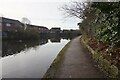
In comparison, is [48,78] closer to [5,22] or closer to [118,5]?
[118,5]

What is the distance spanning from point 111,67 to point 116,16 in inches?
106

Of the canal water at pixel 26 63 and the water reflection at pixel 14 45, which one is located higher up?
the canal water at pixel 26 63

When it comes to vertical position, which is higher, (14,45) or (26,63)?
(26,63)

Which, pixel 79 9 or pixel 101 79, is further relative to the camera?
pixel 79 9

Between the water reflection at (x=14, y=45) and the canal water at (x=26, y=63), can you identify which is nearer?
the canal water at (x=26, y=63)

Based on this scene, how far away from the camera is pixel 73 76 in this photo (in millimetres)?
7945

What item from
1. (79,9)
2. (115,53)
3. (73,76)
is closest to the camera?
(73,76)

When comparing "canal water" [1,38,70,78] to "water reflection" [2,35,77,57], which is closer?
"canal water" [1,38,70,78]

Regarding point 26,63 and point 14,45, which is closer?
point 26,63

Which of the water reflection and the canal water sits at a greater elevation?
the canal water

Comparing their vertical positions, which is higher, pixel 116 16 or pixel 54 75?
pixel 116 16

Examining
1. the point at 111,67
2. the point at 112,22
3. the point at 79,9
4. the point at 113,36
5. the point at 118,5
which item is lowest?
the point at 111,67

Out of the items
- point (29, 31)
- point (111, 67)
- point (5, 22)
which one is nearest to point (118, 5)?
point (111, 67)

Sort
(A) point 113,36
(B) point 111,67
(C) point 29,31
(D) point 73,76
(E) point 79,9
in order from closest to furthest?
(B) point 111,67 → (D) point 73,76 → (A) point 113,36 → (E) point 79,9 → (C) point 29,31
